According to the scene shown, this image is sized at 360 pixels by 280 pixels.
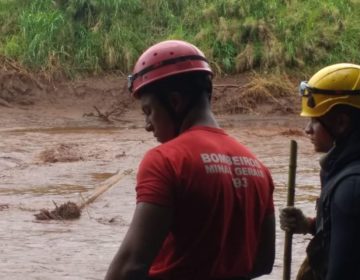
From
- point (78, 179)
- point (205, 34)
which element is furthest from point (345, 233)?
point (205, 34)

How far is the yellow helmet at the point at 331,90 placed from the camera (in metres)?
3.61

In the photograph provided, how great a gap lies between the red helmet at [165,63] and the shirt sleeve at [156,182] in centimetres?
29

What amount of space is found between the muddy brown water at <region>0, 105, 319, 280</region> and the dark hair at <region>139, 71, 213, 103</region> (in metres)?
4.52

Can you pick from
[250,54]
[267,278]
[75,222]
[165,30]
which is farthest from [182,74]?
[165,30]

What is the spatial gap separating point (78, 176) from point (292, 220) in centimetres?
944

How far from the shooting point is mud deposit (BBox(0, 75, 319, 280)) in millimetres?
8375

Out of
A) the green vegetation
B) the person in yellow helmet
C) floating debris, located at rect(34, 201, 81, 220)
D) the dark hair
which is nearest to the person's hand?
the person in yellow helmet

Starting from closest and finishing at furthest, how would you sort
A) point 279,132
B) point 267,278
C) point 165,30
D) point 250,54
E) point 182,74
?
point 182,74 → point 267,278 → point 279,132 → point 250,54 → point 165,30

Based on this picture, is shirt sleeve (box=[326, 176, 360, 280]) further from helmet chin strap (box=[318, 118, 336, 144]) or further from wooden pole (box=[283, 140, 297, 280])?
wooden pole (box=[283, 140, 297, 280])

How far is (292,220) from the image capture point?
152 inches

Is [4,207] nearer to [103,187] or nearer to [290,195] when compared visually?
[103,187]

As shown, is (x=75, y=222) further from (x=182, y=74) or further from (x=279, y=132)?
(x=279, y=132)

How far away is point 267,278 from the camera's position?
7602mm

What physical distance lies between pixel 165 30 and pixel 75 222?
1275 centimetres
